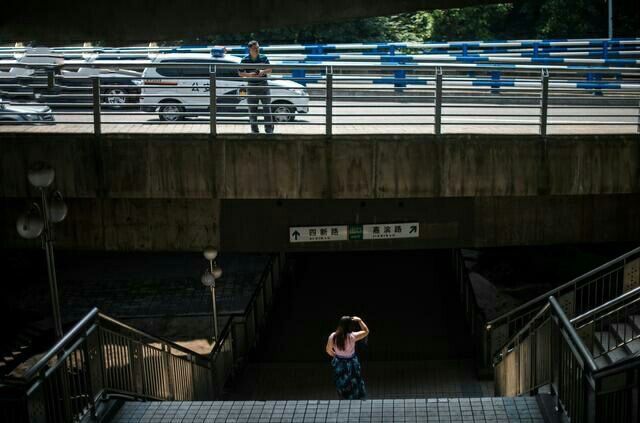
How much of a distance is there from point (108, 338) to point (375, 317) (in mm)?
11664

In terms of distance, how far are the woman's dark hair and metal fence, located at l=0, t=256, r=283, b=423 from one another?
2303 mm

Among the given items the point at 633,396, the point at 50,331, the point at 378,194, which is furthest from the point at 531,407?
the point at 50,331

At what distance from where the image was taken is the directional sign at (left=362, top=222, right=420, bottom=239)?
13617 mm

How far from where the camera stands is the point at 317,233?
13.6 metres

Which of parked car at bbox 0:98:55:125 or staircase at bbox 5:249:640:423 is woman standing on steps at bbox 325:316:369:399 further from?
parked car at bbox 0:98:55:125

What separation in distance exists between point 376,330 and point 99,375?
11465mm

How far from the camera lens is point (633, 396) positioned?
248 inches

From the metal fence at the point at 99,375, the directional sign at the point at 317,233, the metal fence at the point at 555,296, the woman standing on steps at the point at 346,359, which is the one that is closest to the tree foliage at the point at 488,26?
the metal fence at the point at 555,296

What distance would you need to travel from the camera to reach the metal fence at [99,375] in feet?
22.3

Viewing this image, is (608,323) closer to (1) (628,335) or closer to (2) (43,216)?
(1) (628,335)

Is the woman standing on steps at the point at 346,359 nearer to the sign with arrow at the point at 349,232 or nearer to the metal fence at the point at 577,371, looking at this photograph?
the metal fence at the point at 577,371

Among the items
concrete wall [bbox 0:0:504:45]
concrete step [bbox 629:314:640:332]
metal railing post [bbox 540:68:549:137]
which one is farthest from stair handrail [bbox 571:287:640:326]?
concrete wall [bbox 0:0:504:45]

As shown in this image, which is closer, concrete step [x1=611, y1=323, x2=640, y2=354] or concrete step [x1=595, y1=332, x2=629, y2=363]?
concrete step [x1=611, y1=323, x2=640, y2=354]

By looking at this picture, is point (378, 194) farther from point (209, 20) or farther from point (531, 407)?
point (531, 407)
